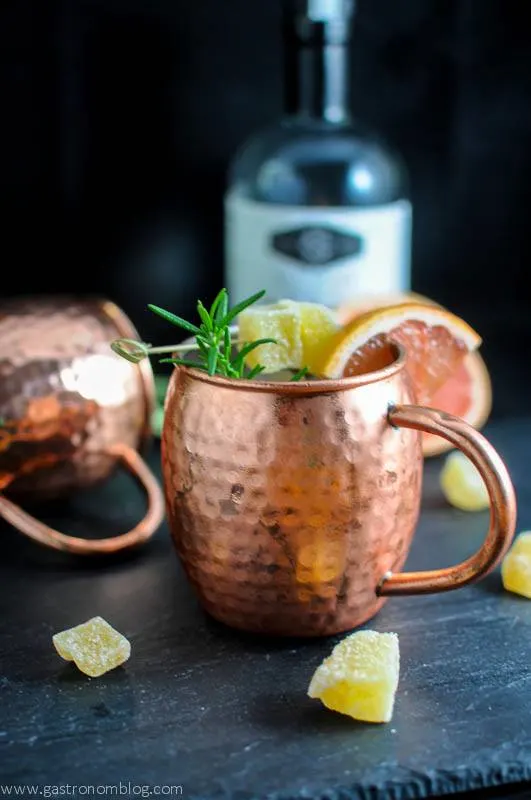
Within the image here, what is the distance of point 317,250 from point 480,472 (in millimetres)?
393

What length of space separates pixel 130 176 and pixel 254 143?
0.12 metres

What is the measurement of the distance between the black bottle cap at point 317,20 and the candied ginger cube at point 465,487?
0.37m

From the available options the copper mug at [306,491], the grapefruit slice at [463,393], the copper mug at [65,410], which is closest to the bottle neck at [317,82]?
the grapefruit slice at [463,393]

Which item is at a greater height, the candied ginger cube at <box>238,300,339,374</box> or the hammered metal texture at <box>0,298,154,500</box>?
the candied ginger cube at <box>238,300,339,374</box>

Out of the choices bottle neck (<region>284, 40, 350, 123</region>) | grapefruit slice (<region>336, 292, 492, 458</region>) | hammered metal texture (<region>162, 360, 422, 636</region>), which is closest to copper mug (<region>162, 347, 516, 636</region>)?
hammered metal texture (<region>162, 360, 422, 636</region>)

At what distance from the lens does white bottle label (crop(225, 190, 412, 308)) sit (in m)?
0.90

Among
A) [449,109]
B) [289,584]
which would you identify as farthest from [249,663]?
[449,109]

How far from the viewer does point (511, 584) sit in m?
0.65

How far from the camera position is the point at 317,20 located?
90 centimetres

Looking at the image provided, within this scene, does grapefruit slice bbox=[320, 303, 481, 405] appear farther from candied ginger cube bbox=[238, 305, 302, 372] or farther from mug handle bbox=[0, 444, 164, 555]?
mug handle bbox=[0, 444, 164, 555]

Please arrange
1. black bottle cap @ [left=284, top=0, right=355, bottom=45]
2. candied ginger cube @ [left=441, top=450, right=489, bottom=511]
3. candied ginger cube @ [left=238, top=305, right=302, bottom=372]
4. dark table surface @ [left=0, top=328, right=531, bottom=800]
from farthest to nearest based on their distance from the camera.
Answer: black bottle cap @ [left=284, top=0, right=355, bottom=45] → candied ginger cube @ [left=441, top=450, right=489, bottom=511] → candied ginger cube @ [left=238, top=305, right=302, bottom=372] → dark table surface @ [left=0, top=328, right=531, bottom=800]

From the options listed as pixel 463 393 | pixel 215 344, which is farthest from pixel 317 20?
pixel 215 344

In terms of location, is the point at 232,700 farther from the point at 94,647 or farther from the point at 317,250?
the point at 317,250

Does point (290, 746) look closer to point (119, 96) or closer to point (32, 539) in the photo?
point (32, 539)
